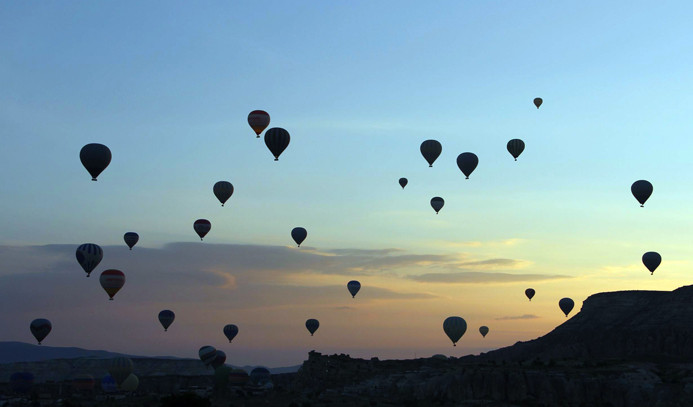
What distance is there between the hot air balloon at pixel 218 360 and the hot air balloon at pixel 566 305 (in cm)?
6680

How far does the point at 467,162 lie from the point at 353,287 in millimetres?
33890

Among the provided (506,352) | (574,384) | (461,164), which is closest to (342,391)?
(574,384)

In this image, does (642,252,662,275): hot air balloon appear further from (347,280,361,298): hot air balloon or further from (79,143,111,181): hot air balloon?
(79,143,111,181): hot air balloon

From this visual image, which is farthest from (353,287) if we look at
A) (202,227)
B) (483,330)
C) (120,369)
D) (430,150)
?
(483,330)

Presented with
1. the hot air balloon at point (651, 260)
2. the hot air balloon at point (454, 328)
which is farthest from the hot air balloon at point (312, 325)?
the hot air balloon at point (651, 260)

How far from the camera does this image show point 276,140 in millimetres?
117375

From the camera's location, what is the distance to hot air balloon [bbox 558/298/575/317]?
176 m

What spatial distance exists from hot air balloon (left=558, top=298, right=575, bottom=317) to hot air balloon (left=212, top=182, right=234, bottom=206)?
7395cm

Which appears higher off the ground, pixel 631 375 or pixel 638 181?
pixel 638 181

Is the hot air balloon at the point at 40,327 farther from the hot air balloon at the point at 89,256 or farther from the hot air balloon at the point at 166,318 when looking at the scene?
the hot air balloon at the point at 89,256

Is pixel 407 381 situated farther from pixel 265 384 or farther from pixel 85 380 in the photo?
pixel 85 380

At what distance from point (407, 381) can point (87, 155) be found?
47902 millimetres

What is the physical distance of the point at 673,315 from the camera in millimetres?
185750

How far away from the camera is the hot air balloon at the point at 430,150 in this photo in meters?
130
